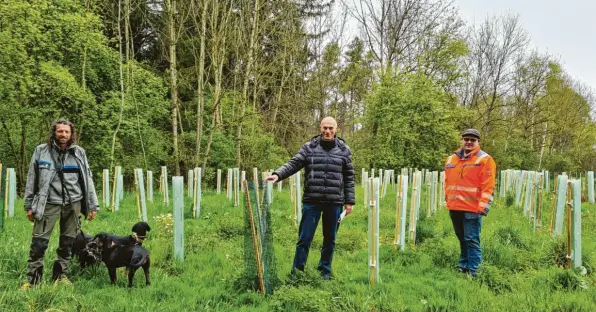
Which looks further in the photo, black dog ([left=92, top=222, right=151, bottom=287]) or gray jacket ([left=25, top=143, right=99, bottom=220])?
black dog ([left=92, top=222, right=151, bottom=287])

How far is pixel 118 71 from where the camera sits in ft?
54.1

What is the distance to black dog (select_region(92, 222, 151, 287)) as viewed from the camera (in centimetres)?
436

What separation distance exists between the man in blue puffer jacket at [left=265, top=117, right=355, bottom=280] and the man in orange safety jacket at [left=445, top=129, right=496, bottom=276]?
1.52 m

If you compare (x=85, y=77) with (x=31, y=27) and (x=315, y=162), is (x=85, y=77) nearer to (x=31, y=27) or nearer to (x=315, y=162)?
(x=31, y=27)

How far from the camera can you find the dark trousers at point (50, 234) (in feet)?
13.9

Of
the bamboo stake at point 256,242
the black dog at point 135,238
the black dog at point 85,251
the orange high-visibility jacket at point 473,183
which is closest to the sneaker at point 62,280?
the black dog at point 85,251

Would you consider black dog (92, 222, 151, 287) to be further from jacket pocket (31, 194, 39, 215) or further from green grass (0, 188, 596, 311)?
jacket pocket (31, 194, 39, 215)

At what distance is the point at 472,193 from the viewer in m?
5.09

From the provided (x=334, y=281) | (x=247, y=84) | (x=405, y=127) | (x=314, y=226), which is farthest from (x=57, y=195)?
(x=405, y=127)

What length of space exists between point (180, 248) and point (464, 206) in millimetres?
3829

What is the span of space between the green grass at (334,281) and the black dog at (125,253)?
182 millimetres

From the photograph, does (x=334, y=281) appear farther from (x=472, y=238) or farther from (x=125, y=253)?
(x=125, y=253)

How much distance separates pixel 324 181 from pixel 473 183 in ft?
6.60

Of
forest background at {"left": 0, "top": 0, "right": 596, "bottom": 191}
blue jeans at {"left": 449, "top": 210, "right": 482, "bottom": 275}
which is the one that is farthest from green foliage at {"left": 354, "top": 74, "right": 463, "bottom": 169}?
blue jeans at {"left": 449, "top": 210, "right": 482, "bottom": 275}
